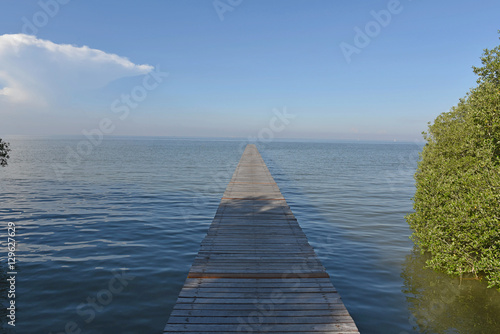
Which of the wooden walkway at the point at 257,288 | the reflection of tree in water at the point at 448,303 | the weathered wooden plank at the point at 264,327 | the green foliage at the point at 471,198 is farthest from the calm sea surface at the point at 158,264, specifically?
the weathered wooden plank at the point at 264,327

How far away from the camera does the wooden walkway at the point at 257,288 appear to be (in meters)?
5.47

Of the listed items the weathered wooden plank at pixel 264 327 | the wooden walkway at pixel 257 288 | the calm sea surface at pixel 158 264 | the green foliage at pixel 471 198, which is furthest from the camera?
the green foliage at pixel 471 198

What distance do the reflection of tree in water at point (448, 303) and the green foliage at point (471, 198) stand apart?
45 cm

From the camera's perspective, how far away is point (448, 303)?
838 cm

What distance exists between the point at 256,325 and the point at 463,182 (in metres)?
7.64

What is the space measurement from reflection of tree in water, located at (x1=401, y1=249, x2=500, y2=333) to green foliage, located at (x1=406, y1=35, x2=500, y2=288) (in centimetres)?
45

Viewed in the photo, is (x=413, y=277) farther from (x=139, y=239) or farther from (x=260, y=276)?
(x=139, y=239)

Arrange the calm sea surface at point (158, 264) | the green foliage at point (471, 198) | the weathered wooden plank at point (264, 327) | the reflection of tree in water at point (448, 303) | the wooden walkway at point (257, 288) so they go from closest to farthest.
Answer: the weathered wooden plank at point (264, 327)
the wooden walkway at point (257, 288)
the reflection of tree in water at point (448, 303)
the calm sea surface at point (158, 264)
the green foliage at point (471, 198)

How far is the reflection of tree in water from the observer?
7.35 metres

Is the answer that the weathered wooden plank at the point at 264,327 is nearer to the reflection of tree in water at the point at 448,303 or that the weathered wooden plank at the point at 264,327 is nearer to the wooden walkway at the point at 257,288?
the wooden walkway at the point at 257,288

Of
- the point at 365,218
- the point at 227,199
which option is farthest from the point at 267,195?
the point at 365,218

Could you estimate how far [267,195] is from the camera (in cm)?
1673

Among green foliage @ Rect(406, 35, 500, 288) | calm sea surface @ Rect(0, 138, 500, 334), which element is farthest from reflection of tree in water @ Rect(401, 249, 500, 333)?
green foliage @ Rect(406, 35, 500, 288)

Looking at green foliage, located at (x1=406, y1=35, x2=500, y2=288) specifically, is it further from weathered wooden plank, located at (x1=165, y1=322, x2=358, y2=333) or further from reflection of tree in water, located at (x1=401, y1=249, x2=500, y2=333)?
weathered wooden plank, located at (x1=165, y1=322, x2=358, y2=333)
